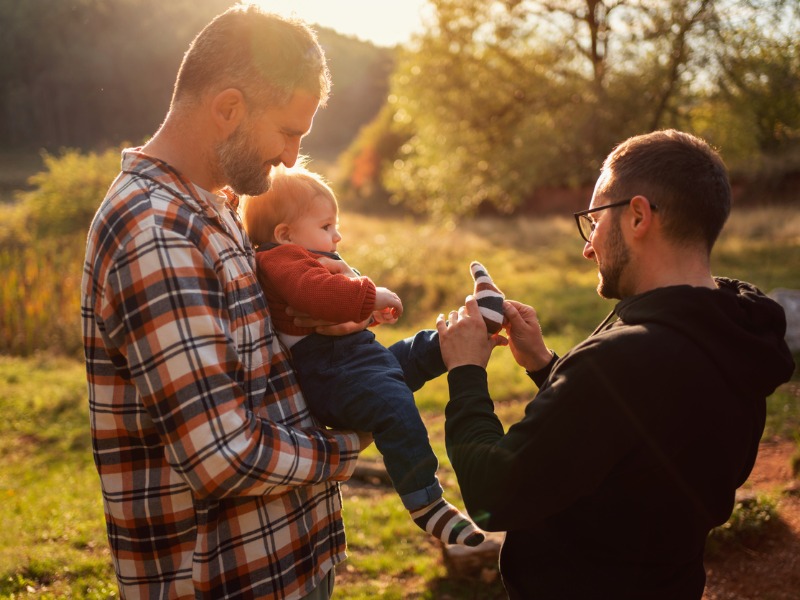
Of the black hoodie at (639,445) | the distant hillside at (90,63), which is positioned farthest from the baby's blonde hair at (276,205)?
the distant hillside at (90,63)

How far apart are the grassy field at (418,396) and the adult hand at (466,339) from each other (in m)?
2.77

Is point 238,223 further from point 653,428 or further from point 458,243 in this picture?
point 458,243

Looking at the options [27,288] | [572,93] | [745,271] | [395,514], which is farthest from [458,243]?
[395,514]

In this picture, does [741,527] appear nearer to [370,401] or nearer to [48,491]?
[370,401]

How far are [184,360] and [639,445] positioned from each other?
1198 millimetres

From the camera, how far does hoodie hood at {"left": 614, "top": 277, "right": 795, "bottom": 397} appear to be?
6.15 ft

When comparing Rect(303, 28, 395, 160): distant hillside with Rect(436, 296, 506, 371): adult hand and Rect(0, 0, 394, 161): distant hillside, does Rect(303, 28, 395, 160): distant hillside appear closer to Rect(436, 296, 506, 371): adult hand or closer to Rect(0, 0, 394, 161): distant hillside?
Rect(0, 0, 394, 161): distant hillside

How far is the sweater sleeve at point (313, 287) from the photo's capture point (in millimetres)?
2256

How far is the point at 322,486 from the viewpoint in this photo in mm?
2213

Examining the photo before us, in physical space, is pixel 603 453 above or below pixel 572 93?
below

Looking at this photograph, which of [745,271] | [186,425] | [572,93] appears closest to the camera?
[186,425]

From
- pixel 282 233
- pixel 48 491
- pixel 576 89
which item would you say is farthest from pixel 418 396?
pixel 576 89

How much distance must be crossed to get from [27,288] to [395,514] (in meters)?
8.37

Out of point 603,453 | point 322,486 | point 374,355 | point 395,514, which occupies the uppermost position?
point 374,355
